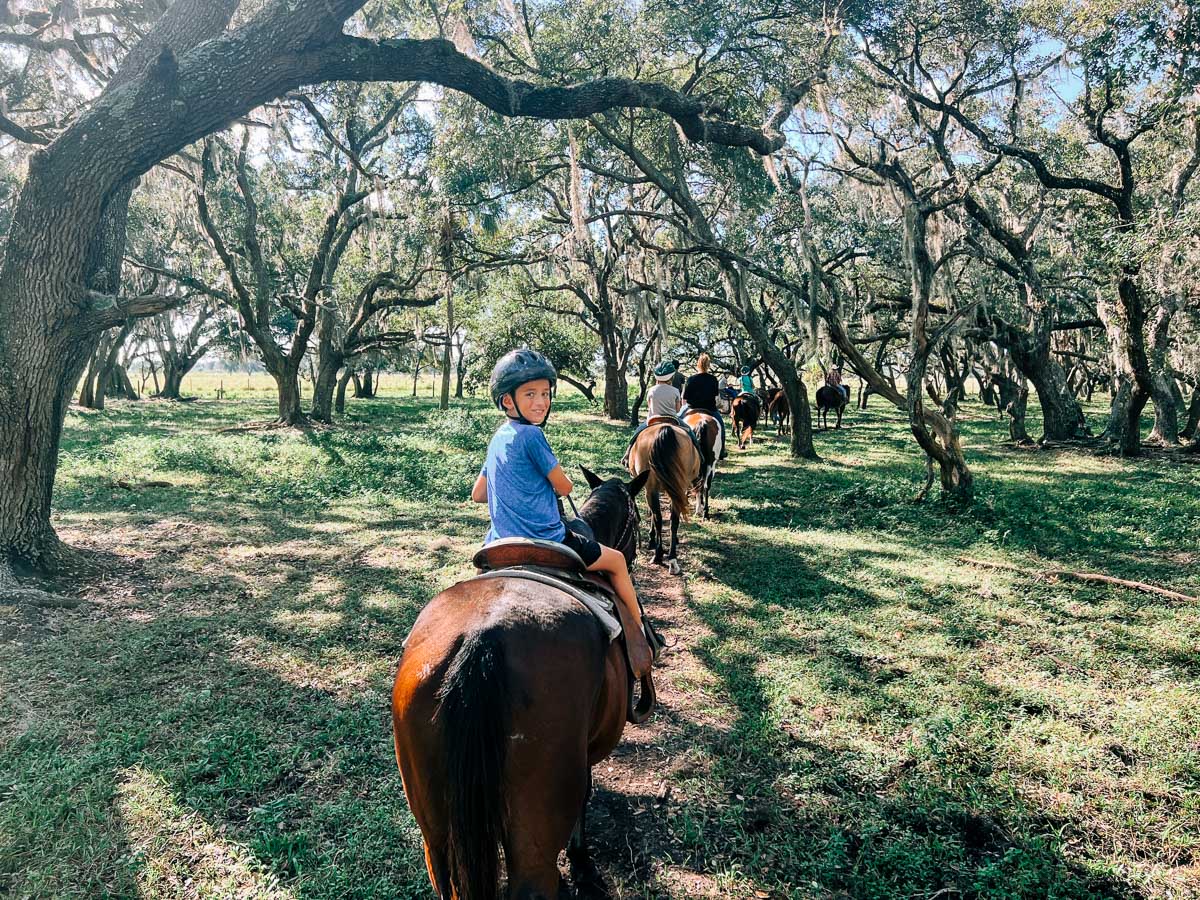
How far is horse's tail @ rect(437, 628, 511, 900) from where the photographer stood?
1.82 meters

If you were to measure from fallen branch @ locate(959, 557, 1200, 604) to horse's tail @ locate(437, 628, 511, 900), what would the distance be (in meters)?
6.09

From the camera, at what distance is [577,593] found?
2.35 meters

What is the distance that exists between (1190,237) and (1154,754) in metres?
8.19

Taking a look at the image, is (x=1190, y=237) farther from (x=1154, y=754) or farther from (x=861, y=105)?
(x=1154, y=754)

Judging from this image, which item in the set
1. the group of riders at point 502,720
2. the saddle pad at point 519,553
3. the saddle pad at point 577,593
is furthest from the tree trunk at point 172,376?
the group of riders at point 502,720

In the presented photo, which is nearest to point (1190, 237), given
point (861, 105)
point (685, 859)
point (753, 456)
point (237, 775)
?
point (861, 105)

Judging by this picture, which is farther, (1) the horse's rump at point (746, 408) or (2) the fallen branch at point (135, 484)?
(1) the horse's rump at point (746, 408)

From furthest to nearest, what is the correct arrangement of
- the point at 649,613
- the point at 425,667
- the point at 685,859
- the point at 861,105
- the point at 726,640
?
1. the point at 861,105
2. the point at 649,613
3. the point at 726,640
4. the point at 685,859
5. the point at 425,667

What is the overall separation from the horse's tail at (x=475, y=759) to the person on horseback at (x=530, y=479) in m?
0.86

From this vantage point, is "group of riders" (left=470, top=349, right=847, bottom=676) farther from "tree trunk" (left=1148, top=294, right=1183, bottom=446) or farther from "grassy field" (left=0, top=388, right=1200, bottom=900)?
"tree trunk" (left=1148, top=294, right=1183, bottom=446)

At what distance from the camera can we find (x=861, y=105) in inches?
464

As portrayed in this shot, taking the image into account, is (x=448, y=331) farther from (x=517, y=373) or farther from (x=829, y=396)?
(x=517, y=373)

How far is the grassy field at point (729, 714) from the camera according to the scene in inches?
106

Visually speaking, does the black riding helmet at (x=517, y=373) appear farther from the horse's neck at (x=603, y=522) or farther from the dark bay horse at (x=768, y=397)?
the dark bay horse at (x=768, y=397)
